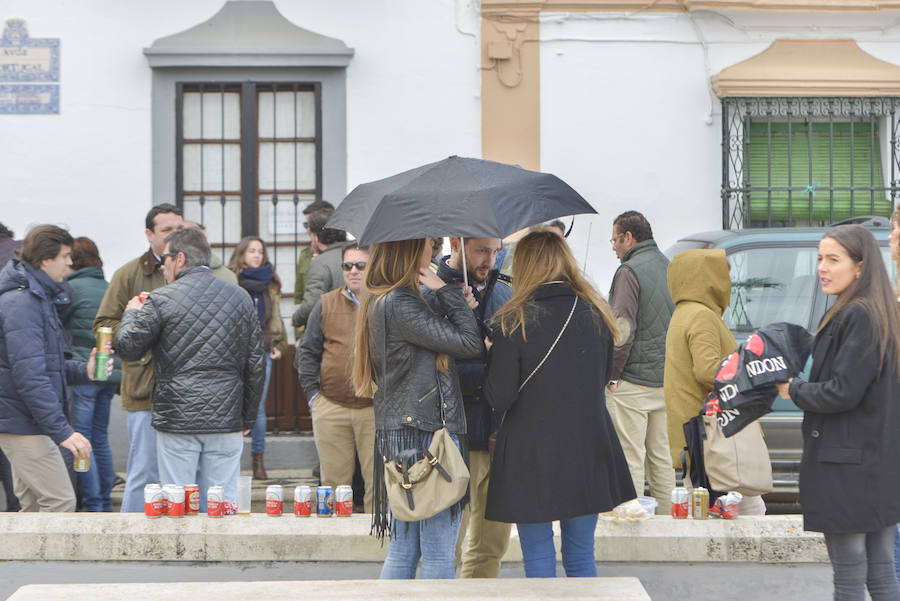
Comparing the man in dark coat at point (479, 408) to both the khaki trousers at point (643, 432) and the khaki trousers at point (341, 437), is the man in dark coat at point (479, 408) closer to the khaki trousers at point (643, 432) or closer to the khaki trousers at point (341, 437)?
the khaki trousers at point (341, 437)

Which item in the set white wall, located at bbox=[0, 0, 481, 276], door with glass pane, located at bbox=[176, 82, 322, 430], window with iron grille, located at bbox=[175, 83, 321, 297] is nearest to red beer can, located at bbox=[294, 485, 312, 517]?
door with glass pane, located at bbox=[176, 82, 322, 430]

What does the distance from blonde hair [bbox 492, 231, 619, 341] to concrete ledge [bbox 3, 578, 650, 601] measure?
0.90 m

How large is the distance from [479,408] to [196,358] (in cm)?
186

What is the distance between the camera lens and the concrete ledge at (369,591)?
4027mm

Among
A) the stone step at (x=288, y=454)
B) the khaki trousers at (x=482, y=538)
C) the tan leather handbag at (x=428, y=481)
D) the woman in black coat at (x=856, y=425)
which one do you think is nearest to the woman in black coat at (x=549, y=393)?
the tan leather handbag at (x=428, y=481)

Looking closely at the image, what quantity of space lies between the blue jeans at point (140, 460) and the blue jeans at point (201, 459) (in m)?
0.43

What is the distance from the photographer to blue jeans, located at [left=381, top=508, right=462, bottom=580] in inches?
173

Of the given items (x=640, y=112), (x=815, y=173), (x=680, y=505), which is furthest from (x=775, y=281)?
(x=815, y=173)

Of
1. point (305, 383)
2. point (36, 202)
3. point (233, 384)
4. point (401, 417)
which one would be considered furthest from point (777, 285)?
point (36, 202)

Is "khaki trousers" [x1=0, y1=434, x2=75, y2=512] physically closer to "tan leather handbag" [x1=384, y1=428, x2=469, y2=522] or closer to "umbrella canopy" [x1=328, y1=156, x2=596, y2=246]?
"umbrella canopy" [x1=328, y1=156, x2=596, y2=246]

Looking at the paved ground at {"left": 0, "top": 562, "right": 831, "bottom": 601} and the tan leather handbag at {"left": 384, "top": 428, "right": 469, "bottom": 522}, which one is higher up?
the tan leather handbag at {"left": 384, "top": 428, "right": 469, "bottom": 522}

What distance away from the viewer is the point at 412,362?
4320mm

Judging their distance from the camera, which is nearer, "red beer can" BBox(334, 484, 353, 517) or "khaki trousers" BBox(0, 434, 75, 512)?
"red beer can" BBox(334, 484, 353, 517)

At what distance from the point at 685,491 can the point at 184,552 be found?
8.08ft
